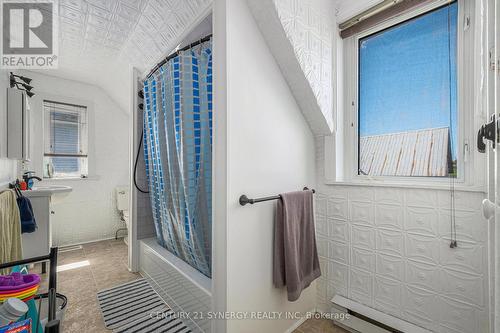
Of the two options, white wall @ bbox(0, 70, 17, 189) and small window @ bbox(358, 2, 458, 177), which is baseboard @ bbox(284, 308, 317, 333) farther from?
white wall @ bbox(0, 70, 17, 189)

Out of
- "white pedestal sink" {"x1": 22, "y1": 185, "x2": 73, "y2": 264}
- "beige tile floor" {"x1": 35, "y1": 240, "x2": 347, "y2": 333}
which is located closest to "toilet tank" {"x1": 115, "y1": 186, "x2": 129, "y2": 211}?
"beige tile floor" {"x1": 35, "y1": 240, "x2": 347, "y2": 333}

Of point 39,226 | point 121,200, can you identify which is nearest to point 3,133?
point 39,226

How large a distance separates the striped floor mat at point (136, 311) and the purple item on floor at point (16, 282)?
1025 mm

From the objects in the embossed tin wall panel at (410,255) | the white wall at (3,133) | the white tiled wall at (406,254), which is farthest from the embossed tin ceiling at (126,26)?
the embossed tin wall panel at (410,255)

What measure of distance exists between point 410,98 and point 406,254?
3.27 ft

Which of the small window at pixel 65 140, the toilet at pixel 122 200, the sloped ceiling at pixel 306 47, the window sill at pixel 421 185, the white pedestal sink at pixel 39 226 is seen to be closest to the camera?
the window sill at pixel 421 185

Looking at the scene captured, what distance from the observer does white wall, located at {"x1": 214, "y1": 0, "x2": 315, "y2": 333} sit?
1.11 metres

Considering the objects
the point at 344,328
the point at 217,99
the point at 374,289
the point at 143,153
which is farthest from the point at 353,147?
the point at 143,153

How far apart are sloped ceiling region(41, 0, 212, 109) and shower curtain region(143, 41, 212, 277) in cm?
27

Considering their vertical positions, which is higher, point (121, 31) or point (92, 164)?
point (121, 31)

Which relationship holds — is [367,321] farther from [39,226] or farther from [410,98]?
[39,226]

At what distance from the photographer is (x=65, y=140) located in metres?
3.15

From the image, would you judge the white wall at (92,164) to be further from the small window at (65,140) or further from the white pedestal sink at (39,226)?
the white pedestal sink at (39,226)

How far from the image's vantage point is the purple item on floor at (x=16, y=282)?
66 cm
